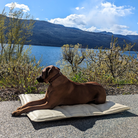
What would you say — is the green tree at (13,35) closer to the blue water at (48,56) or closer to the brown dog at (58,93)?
the blue water at (48,56)

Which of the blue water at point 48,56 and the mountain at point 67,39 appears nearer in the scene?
the blue water at point 48,56

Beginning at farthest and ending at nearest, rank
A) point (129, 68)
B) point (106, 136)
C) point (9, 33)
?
point (9, 33) < point (129, 68) < point (106, 136)

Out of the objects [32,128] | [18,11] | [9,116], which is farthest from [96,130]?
[18,11]

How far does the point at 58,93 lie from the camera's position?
301 centimetres

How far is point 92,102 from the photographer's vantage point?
11.6 feet

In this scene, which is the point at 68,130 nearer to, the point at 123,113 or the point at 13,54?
the point at 123,113

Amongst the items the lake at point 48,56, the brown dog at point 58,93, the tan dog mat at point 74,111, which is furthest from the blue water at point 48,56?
the tan dog mat at point 74,111

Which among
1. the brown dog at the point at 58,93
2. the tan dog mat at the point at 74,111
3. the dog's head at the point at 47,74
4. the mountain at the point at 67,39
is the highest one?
the mountain at the point at 67,39

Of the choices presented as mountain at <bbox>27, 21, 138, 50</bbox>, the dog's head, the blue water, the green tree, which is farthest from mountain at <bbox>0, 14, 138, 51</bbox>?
the dog's head

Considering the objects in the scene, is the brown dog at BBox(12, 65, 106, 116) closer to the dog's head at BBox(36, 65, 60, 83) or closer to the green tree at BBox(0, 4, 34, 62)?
the dog's head at BBox(36, 65, 60, 83)

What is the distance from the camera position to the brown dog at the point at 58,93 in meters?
2.91

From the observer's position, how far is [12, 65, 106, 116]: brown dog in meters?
2.91

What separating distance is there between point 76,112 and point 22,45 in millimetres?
10374

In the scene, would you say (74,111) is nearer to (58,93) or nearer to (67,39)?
(58,93)
